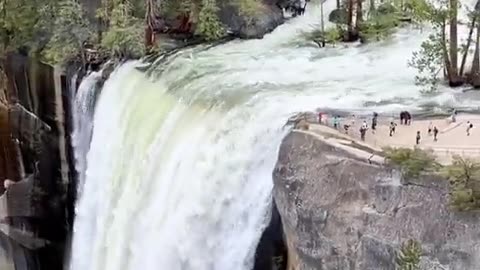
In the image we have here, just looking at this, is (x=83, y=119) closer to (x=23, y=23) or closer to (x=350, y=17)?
(x=23, y=23)

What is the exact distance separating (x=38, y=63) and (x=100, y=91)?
3.80m

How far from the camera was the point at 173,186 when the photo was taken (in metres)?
19.5

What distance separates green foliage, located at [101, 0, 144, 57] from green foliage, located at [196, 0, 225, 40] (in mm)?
1812

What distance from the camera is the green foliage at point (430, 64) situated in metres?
22.6

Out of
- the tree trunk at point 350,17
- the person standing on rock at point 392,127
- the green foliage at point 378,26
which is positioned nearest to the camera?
the person standing on rock at point 392,127

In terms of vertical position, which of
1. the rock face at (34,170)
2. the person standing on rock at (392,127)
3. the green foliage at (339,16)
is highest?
the person standing on rock at (392,127)

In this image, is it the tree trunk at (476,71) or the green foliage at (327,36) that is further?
the green foliage at (327,36)

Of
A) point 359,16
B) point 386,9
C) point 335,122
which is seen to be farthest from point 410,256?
point 386,9

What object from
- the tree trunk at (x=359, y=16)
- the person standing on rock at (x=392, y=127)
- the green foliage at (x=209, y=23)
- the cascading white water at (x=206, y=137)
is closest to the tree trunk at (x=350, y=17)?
the tree trunk at (x=359, y=16)

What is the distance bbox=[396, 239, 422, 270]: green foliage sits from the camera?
14.8 meters

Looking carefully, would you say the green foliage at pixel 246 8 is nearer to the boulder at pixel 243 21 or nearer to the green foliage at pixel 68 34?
the boulder at pixel 243 21

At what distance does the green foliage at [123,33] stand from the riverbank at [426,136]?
925 centimetres

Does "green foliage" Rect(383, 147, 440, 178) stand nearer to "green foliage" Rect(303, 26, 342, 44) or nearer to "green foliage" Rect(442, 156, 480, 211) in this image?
"green foliage" Rect(442, 156, 480, 211)

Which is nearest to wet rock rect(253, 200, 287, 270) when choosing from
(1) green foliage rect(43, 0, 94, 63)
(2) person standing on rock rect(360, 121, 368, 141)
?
(2) person standing on rock rect(360, 121, 368, 141)
